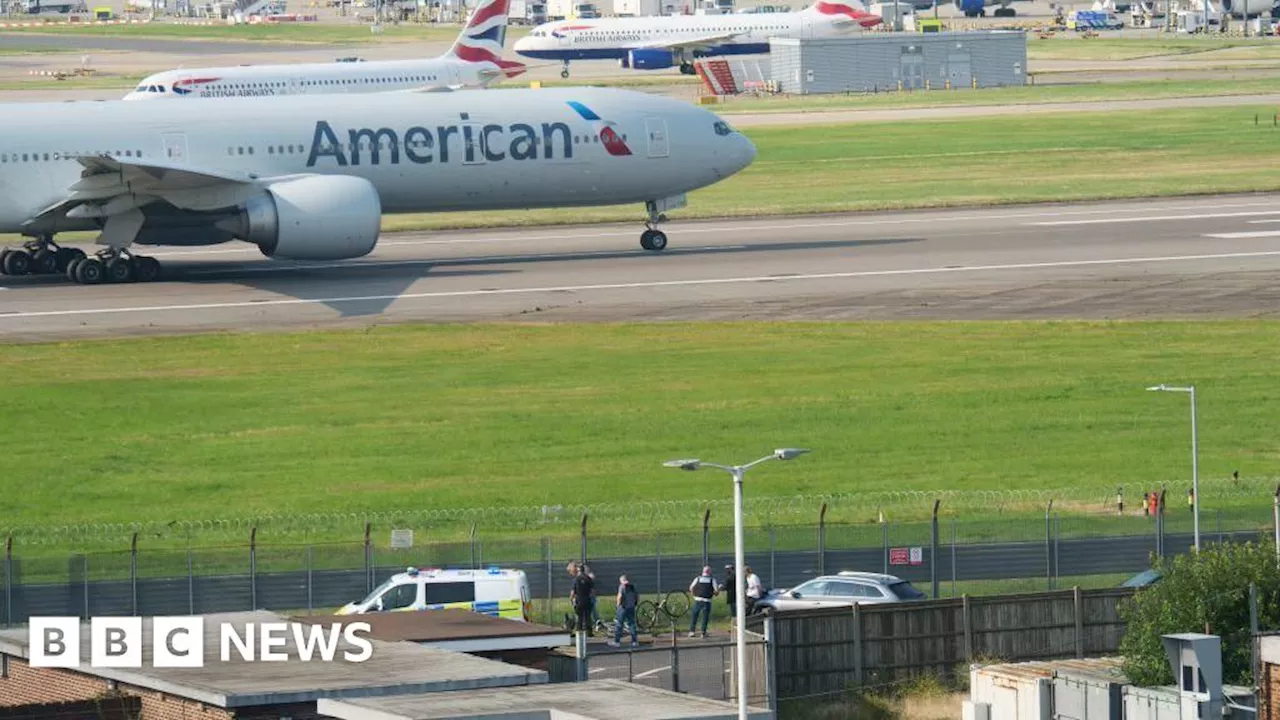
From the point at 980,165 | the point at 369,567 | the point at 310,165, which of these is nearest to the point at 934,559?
the point at 369,567

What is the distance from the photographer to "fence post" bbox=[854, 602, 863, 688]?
37.2m

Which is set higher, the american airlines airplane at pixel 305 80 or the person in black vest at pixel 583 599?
the american airlines airplane at pixel 305 80

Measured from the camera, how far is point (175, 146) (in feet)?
253

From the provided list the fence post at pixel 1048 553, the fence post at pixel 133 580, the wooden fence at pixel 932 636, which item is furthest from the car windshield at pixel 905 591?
the fence post at pixel 133 580

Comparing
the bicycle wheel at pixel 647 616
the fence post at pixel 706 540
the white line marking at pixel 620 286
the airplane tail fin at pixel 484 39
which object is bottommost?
the bicycle wheel at pixel 647 616

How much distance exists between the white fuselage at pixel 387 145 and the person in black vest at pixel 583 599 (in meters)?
38.8

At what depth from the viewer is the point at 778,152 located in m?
126

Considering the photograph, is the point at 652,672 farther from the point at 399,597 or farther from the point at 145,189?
the point at 145,189

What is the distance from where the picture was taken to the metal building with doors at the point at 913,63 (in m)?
169

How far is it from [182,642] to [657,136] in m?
50.3

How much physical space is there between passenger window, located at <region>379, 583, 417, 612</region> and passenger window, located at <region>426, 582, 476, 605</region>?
0.31 metres

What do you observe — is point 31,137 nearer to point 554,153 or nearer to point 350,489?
point 554,153

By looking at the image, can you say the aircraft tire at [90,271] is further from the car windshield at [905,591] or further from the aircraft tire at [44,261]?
the car windshield at [905,591]

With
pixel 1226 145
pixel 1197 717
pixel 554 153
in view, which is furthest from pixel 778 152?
pixel 1197 717
